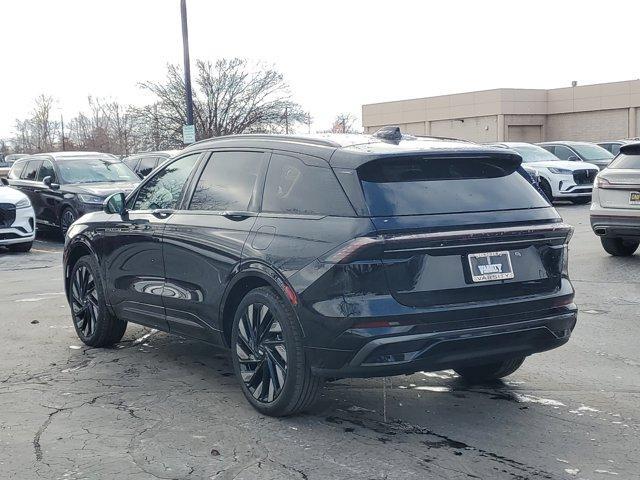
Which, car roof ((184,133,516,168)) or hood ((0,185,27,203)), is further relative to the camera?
hood ((0,185,27,203))

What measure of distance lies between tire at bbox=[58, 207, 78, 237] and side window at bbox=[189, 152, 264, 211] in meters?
11.0

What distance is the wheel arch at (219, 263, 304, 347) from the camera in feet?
16.4

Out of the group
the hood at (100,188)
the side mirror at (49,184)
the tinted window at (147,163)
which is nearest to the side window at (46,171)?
the side mirror at (49,184)

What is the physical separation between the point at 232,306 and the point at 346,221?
1172 millimetres

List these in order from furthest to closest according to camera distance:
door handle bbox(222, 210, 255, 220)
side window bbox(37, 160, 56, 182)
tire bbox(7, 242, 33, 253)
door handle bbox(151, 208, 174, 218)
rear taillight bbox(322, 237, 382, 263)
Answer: side window bbox(37, 160, 56, 182) → tire bbox(7, 242, 33, 253) → door handle bbox(151, 208, 174, 218) → door handle bbox(222, 210, 255, 220) → rear taillight bbox(322, 237, 382, 263)

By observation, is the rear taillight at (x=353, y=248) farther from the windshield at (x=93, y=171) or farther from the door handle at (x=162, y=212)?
the windshield at (x=93, y=171)

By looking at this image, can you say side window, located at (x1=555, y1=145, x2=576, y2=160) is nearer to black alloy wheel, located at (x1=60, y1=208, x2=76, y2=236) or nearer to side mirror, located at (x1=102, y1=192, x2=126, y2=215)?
black alloy wheel, located at (x1=60, y1=208, x2=76, y2=236)

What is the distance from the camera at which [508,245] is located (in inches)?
195

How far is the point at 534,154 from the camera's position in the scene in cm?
2416

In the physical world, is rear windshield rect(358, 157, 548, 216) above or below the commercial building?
below

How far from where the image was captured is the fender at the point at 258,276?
4.96m

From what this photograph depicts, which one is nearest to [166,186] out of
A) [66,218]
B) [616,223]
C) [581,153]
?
[616,223]

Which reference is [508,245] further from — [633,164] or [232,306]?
[633,164]

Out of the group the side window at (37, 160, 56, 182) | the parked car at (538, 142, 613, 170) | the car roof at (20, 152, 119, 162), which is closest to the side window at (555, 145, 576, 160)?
the parked car at (538, 142, 613, 170)
